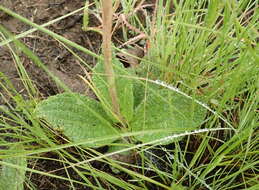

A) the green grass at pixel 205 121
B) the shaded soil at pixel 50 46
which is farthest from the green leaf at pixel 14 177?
the shaded soil at pixel 50 46

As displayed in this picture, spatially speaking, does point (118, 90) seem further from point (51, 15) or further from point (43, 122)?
point (51, 15)

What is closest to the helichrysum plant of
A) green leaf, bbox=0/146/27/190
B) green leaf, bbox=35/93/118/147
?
green leaf, bbox=35/93/118/147

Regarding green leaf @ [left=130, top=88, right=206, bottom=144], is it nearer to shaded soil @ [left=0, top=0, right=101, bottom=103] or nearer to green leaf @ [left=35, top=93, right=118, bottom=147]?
green leaf @ [left=35, top=93, right=118, bottom=147]

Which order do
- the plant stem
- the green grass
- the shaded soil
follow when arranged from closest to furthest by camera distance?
1. the plant stem
2. the green grass
3. the shaded soil

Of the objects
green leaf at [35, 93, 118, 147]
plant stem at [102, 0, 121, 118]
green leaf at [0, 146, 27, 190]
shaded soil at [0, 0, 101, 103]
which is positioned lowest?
green leaf at [0, 146, 27, 190]

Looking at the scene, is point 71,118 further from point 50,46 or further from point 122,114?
point 50,46

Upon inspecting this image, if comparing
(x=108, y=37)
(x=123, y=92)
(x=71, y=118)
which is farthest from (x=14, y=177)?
(x=108, y=37)

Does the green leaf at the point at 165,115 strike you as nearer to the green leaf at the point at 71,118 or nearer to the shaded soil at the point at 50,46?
the green leaf at the point at 71,118
